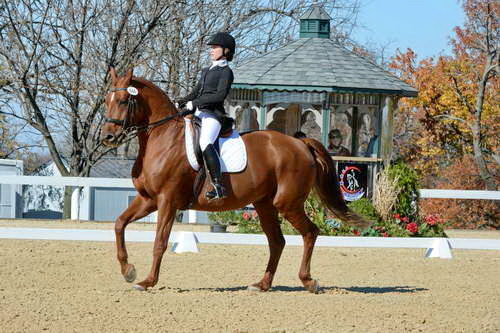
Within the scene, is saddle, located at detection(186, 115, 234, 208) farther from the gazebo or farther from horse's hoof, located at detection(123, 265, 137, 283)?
the gazebo

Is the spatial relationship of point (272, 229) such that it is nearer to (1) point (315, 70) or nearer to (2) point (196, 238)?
(2) point (196, 238)

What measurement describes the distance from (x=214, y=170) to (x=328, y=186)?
1.81 metres

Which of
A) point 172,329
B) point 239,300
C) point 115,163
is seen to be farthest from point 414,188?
point 115,163

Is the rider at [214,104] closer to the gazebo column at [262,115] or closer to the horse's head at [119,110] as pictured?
the horse's head at [119,110]

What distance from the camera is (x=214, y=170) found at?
8703 mm

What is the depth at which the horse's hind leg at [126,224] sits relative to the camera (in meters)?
8.65

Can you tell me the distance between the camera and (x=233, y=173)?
29.5 feet

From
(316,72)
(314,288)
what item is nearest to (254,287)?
(314,288)

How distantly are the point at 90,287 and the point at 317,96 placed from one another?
9167 millimetres

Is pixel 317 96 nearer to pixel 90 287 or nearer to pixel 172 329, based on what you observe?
pixel 90 287

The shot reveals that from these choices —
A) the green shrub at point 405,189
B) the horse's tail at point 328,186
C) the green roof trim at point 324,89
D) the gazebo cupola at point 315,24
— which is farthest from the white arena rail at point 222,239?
the gazebo cupola at point 315,24

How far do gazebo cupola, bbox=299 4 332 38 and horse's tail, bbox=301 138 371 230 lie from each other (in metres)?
9.86

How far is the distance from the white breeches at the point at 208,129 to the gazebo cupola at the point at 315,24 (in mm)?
10981

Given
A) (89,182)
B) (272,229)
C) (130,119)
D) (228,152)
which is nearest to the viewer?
(130,119)
